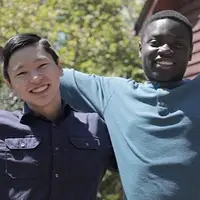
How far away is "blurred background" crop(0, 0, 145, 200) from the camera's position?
285 inches

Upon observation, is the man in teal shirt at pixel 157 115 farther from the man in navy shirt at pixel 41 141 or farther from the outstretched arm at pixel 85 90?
the man in navy shirt at pixel 41 141

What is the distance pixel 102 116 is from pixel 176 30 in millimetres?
511

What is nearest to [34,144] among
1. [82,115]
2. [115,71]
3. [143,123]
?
[82,115]

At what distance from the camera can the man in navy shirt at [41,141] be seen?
90.6 inches

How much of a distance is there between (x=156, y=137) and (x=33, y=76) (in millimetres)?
581

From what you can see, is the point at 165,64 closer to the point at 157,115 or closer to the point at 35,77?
the point at 157,115

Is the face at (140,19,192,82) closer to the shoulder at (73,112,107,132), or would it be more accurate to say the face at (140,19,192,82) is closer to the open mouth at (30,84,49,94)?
the shoulder at (73,112,107,132)

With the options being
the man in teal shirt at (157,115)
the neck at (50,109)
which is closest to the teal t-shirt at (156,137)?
the man in teal shirt at (157,115)

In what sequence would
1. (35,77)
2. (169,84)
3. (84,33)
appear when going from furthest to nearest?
(84,33), (169,84), (35,77)

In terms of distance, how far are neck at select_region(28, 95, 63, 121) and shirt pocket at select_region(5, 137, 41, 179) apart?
12 cm

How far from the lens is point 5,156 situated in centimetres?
232

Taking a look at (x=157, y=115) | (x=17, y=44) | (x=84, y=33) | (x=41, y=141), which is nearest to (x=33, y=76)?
(x=17, y=44)

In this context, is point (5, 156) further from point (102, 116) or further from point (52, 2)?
point (52, 2)

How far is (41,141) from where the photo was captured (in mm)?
2344
